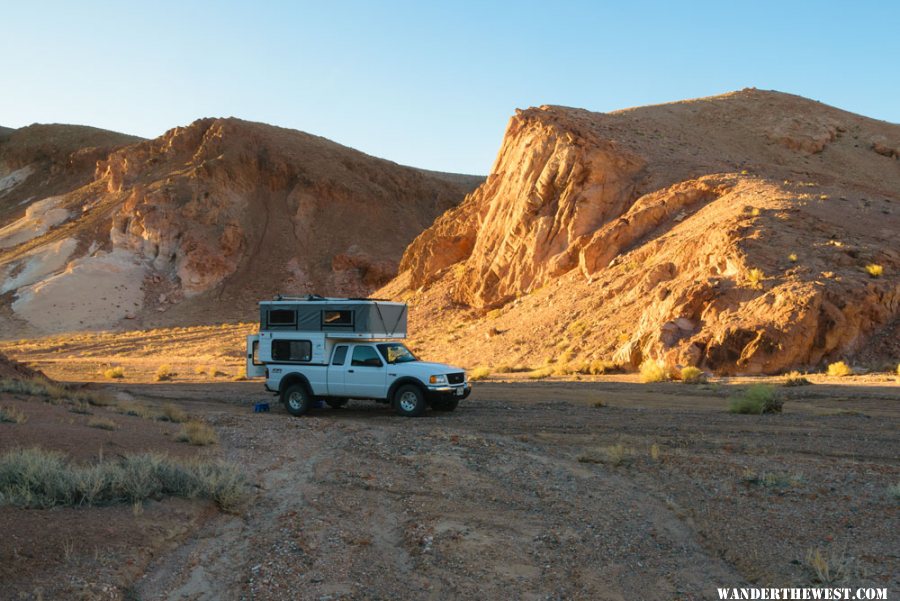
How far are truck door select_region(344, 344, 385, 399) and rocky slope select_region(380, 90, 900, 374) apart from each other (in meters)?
10.4

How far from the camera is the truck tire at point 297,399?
17.3 m

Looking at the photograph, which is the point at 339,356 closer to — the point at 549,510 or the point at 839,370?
the point at 549,510

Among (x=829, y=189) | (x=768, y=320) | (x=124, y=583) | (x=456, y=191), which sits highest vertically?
(x=456, y=191)

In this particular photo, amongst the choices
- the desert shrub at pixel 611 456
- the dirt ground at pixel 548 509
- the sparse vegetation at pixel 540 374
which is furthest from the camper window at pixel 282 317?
the sparse vegetation at pixel 540 374

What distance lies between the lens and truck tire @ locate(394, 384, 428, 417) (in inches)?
645

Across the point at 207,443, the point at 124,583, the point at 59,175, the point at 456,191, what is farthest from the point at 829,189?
the point at 59,175

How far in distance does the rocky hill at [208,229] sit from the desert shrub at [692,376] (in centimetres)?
4139

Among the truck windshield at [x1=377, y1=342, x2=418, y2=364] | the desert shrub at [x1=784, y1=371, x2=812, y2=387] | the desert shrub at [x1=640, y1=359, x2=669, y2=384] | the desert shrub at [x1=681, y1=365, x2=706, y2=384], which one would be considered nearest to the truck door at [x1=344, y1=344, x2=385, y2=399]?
the truck windshield at [x1=377, y1=342, x2=418, y2=364]

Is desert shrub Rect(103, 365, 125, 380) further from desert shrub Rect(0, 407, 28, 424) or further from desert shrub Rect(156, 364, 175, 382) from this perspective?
desert shrub Rect(0, 407, 28, 424)

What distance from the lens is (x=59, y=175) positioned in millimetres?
84688

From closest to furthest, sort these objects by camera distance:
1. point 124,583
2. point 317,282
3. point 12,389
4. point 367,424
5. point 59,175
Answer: point 124,583, point 367,424, point 12,389, point 317,282, point 59,175

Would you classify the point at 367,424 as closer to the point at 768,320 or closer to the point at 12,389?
the point at 12,389

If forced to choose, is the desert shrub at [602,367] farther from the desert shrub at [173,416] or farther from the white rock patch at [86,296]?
the white rock patch at [86,296]

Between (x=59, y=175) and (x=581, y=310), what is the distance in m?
74.1
